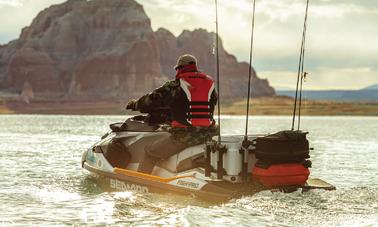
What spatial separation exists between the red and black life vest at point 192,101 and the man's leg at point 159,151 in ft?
1.07

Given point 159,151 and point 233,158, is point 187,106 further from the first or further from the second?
point 233,158

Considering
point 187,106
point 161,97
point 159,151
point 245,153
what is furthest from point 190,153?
point 245,153

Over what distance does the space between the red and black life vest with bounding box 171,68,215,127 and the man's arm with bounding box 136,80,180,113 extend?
0.42 ft

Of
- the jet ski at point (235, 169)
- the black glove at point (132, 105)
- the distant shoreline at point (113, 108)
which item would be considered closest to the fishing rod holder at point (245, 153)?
the jet ski at point (235, 169)

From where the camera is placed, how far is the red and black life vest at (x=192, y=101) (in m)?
9.48

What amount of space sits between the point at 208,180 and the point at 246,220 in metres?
1.33

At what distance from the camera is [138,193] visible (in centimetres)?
991

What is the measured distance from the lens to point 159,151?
984cm

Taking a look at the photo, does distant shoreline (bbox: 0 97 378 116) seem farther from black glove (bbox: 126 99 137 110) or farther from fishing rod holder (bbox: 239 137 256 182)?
fishing rod holder (bbox: 239 137 256 182)

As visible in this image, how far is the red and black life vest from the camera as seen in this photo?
948 centimetres

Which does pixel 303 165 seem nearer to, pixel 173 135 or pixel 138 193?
pixel 173 135

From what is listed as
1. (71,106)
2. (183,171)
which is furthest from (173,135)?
(71,106)

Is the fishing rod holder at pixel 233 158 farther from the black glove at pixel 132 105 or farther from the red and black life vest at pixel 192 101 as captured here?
the black glove at pixel 132 105

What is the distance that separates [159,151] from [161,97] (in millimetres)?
927
